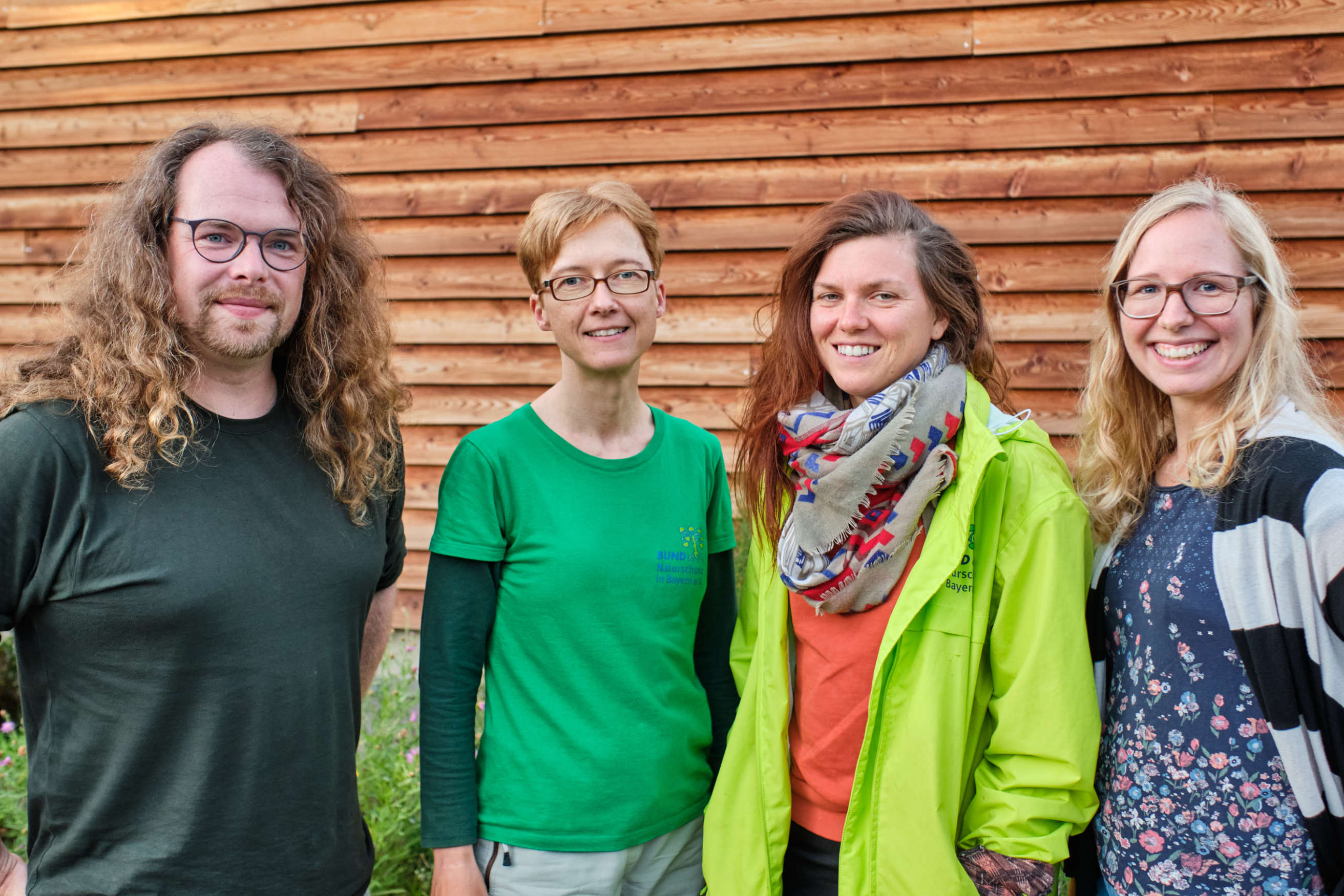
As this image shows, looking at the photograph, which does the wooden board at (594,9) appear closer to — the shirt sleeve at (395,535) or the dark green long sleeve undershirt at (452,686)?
the shirt sleeve at (395,535)

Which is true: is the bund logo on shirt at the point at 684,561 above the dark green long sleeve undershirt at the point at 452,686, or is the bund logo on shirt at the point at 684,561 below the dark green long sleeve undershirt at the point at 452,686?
above

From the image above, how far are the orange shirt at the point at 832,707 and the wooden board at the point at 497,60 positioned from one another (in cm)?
313

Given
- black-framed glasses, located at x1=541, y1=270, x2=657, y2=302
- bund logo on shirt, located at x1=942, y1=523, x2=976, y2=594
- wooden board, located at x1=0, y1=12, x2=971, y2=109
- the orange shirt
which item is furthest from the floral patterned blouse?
wooden board, located at x1=0, y1=12, x2=971, y2=109

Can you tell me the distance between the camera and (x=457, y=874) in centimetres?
186

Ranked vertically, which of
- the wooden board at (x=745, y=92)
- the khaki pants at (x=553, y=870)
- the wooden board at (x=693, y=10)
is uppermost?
the wooden board at (x=693, y=10)

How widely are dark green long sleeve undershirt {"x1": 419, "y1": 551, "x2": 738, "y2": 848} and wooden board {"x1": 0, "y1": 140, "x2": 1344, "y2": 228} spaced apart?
282 cm

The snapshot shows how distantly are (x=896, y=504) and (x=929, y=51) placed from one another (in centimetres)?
309

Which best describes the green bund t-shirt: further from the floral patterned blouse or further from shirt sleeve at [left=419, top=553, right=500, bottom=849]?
the floral patterned blouse

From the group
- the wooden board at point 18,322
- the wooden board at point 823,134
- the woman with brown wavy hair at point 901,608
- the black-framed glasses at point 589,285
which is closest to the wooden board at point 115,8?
the wooden board at point 823,134

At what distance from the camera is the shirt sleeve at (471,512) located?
190 cm

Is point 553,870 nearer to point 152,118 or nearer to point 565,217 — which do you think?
point 565,217

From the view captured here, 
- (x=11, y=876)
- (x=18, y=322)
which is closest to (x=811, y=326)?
(x=11, y=876)

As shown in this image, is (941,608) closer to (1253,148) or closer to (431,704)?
(431,704)

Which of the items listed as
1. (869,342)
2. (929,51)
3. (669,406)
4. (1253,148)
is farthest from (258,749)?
(1253,148)
